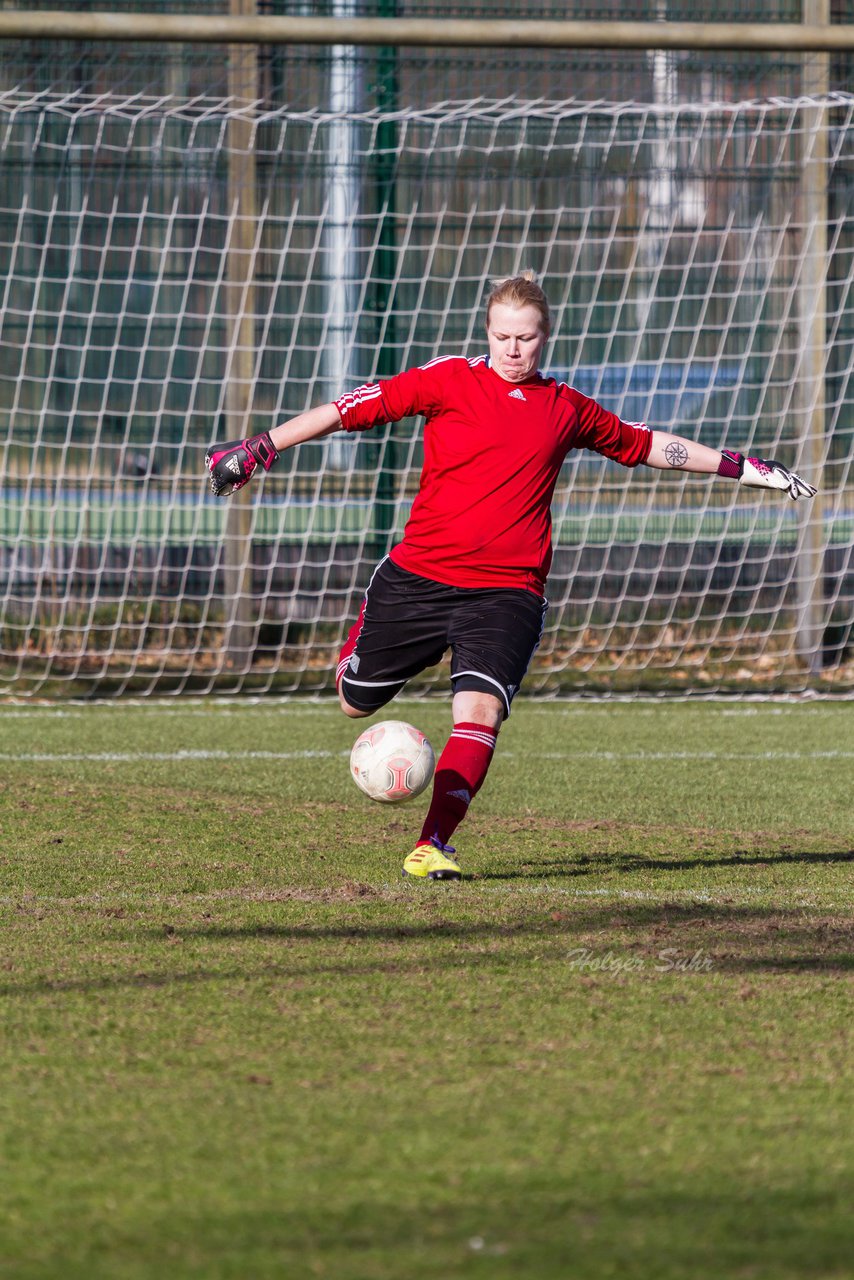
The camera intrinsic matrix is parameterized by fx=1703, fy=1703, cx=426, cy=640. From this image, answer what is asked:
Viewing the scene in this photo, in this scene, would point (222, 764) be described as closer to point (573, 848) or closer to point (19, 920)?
point (573, 848)

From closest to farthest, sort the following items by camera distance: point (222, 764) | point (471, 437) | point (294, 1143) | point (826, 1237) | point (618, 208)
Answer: point (826, 1237) < point (294, 1143) < point (471, 437) < point (222, 764) < point (618, 208)

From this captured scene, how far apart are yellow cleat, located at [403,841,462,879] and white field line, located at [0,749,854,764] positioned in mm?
2355

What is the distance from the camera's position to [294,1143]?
2.37 m

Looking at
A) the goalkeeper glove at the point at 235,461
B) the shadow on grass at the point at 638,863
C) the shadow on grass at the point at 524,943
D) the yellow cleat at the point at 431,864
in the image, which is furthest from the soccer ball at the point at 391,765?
the goalkeeper glove at the point at 235,461

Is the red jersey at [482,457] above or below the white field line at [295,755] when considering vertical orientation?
above

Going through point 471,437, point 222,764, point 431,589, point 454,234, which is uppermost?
point 454,234

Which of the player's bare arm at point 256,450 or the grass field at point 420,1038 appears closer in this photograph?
the grass field at point 420,1038

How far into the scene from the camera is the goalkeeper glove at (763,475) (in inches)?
186

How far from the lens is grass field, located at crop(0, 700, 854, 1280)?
2061 millimetres

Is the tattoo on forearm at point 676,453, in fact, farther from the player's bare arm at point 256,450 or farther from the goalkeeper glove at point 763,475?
the player's bare arm at point 256,450

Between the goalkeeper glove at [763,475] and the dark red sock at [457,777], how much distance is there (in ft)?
3.35

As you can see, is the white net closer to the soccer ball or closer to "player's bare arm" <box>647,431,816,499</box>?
"player's bare arm" <box>647,431,816,499</box>

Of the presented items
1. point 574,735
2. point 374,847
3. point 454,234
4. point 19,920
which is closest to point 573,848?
point 374,847

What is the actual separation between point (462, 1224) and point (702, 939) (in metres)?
1.79
